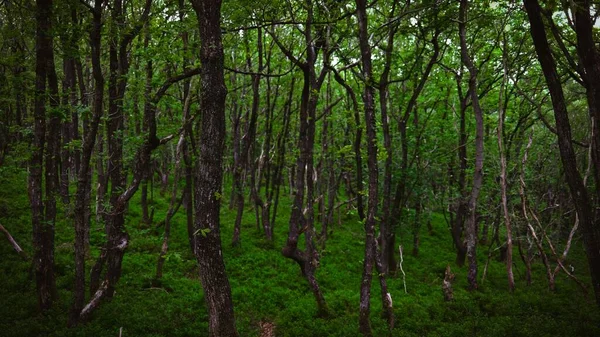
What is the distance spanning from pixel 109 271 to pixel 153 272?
340 centimetres

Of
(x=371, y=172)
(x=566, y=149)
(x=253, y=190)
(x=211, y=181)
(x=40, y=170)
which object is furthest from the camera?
(x=253, y=190)

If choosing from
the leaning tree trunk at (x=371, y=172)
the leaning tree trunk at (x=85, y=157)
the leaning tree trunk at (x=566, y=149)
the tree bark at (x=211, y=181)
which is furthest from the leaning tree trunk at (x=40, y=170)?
the leaning tree trunk at (x=566, y=149)

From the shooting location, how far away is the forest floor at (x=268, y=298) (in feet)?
34.5

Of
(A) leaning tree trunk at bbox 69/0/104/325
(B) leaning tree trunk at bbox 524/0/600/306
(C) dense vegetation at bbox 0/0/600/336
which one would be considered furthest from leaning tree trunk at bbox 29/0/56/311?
(B) leaning tree trunk at bbox 524/0/600/306

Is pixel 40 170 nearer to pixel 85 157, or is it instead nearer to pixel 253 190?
pixel 85 157

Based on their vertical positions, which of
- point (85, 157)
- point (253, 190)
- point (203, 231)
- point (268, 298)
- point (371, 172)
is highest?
point (85, 157)

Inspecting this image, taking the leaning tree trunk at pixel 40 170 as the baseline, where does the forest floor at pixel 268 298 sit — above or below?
below

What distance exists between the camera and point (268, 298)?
13352mm

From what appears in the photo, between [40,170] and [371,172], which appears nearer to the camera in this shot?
[371,172]

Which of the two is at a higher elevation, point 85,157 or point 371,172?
point 85,157

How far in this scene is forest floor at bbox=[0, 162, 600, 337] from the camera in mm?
10516

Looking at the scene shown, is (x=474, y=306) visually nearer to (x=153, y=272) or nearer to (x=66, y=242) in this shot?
(x=153, y=272)

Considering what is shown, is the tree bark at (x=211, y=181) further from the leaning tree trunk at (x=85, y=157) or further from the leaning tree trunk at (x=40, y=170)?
the leaning tree trunk at (x=40, y=170)

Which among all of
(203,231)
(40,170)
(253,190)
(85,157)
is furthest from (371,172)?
(253,190)
